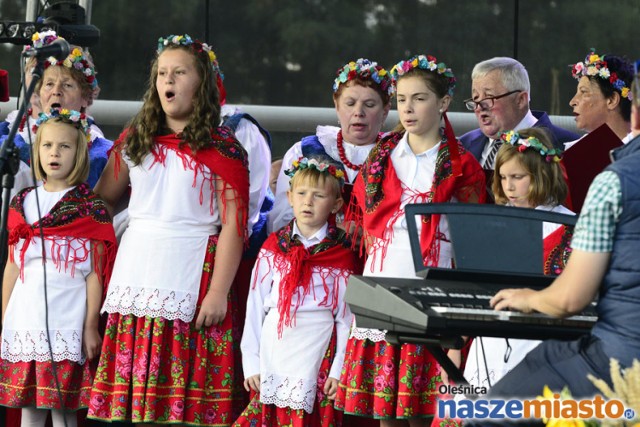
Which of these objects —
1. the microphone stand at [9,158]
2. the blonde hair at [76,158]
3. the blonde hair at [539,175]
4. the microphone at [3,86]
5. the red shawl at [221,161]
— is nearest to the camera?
the microphone stand at [9,158]

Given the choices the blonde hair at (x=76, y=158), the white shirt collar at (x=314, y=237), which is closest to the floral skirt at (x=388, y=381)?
the white shirt collar at (x=314, y=237)

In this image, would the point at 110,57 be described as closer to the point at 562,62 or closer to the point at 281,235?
the point at 562,62

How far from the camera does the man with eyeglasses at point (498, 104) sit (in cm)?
531

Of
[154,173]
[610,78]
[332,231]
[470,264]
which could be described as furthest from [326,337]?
[610,78]

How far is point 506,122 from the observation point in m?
5.32

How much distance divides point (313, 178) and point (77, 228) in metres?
0.96

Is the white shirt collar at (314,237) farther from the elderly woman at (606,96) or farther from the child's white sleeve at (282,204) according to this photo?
the elderly woman at (606,96)

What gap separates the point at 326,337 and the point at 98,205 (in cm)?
106

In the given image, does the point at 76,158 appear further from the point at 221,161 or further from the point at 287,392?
the point at 287,392

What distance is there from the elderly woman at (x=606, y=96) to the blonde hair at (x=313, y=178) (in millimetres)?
1426

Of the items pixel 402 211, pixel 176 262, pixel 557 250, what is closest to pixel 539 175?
pixel 557 250

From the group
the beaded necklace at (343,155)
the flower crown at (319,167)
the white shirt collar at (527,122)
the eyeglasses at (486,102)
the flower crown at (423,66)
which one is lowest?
the flower crown at (319,167)

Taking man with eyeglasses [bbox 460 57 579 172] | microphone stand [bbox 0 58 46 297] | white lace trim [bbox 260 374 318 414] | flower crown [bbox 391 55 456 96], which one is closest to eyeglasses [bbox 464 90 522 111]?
man with eyeglasses [bbox 460 57 579 172]

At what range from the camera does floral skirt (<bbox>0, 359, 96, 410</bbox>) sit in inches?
177
